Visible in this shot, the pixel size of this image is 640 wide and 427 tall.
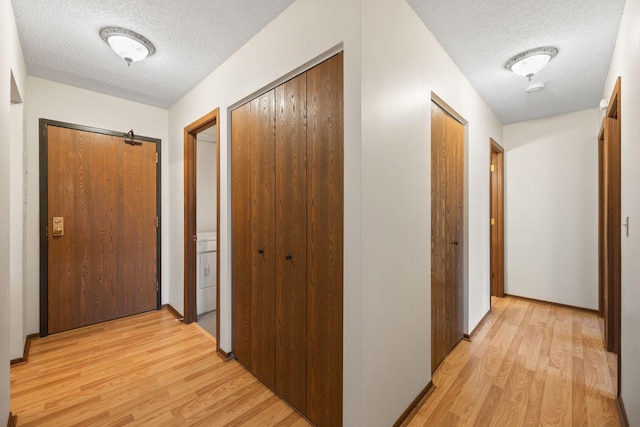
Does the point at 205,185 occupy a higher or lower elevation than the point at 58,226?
higher

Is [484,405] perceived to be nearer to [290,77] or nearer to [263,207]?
[263,207]

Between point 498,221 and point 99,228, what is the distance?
16.5 ft

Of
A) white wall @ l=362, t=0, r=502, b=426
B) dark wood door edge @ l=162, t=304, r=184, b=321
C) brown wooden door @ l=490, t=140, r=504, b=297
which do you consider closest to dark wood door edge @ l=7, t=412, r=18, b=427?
dark wood door edge @ l=162, t=304, r=184, b=321

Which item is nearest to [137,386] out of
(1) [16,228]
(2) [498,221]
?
(1) [16,228]

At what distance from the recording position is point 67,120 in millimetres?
2744

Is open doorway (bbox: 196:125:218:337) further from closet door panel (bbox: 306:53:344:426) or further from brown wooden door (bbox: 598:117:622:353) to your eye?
brown wooden door (bbox: 598:117:622:353)

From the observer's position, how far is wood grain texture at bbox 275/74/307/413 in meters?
1.62

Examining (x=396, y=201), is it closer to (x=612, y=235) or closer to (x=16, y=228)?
(x=612, y=235)

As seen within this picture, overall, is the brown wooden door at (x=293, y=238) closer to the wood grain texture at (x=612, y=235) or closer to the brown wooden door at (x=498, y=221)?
the wood grain texture at (x=612, y=235)

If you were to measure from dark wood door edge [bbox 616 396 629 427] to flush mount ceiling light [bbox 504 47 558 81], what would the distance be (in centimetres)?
241

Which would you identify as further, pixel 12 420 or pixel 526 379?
pixel 526 379

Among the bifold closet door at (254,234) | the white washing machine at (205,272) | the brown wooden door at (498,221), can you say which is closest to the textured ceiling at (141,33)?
the bifold closet door at (254,234)

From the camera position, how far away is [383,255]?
1449mm

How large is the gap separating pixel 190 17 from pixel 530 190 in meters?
4.30
